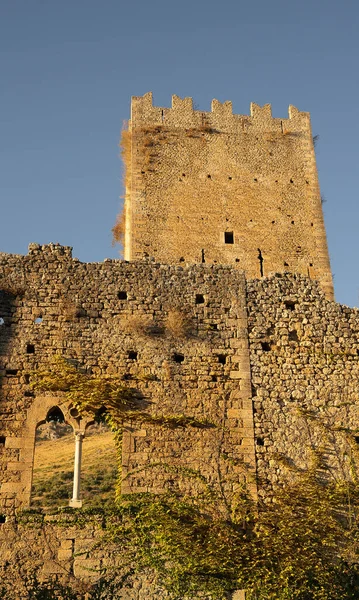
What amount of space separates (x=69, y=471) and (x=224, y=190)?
9535mm

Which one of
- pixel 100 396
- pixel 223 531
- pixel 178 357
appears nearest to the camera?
pixel 223 531

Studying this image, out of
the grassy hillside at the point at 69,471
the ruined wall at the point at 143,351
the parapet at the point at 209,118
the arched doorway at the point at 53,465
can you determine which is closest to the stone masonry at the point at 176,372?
the ruined wall at the point at 143,351

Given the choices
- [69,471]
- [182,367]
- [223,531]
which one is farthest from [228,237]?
[223,531]

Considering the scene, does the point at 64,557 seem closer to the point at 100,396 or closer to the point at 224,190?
the point at 100,396

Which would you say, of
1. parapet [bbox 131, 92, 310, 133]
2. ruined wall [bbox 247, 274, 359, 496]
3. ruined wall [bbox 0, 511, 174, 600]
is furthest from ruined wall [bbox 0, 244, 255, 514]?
parapet [bbox 131, 92, 310, 133]

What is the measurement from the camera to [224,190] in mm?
23703

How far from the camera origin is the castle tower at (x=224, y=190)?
22.6 meters

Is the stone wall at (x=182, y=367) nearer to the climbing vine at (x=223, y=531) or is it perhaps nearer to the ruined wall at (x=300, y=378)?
the ruined wall at (x=300, y=378)

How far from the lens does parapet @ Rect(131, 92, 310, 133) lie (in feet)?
81.4

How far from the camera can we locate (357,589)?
33.4ft

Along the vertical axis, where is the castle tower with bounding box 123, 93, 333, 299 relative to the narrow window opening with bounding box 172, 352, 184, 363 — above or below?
above

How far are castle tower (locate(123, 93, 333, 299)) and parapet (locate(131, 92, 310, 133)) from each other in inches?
1.3

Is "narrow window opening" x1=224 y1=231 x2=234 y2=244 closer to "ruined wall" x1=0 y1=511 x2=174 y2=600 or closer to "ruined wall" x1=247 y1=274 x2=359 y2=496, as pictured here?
"ruined wall" x1=247 y1=274 x2=359 y2=496

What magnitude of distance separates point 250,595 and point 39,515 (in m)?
3.44
